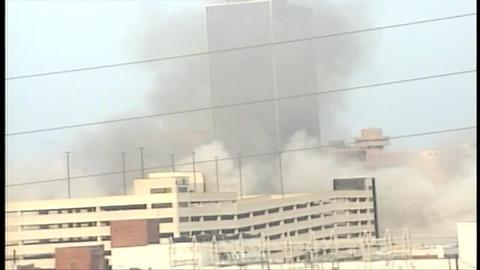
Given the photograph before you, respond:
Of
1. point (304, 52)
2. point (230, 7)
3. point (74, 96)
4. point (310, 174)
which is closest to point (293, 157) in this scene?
point (310, 174)

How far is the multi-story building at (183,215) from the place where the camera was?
154 centimetres

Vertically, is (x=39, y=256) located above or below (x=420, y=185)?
below

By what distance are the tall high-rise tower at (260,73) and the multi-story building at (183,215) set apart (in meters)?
0.14

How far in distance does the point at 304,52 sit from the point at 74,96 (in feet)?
1.86

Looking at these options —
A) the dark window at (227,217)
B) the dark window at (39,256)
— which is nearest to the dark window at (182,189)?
the dark window at (227,217)

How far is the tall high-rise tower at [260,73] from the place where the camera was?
1.56m

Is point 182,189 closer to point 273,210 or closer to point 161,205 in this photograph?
point 161,205

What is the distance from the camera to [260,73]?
5.16 feet

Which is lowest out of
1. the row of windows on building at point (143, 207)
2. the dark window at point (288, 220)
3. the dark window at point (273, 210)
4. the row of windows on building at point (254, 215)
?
the dark window at point (288, 220)

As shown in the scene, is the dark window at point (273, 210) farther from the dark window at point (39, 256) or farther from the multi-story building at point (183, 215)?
the dark window at point (39, 256)

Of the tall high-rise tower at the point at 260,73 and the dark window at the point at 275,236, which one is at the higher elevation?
the tall high-rise tower at the point at 260,73

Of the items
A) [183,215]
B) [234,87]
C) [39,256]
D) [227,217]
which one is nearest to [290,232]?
[227,217]

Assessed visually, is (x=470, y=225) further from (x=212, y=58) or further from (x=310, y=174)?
(x=212, y=58)

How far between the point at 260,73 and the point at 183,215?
1.27 ft
